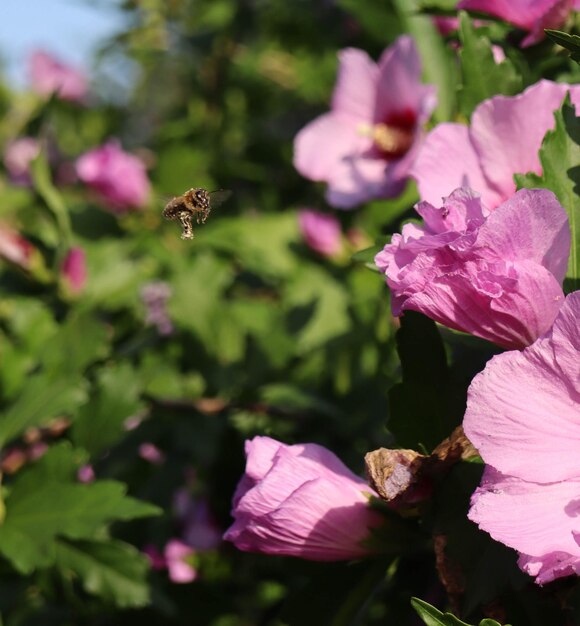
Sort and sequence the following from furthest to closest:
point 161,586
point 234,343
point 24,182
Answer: point 24,182, point 234,343, point 161,586

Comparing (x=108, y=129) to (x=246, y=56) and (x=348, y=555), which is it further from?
(x=348, y=555)

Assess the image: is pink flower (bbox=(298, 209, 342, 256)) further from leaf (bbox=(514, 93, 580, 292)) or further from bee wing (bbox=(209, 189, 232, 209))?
leaf (bbox=(514, 93, 580, 292))

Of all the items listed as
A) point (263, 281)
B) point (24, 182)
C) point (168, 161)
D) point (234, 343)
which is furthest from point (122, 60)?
point (234, 343)

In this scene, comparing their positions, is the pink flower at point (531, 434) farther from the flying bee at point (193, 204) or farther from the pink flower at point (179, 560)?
the pink flower at point (179, 560)

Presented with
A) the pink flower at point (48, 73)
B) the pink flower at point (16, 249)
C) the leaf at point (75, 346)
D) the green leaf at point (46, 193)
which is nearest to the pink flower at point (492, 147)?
the leaf at point (75, 346)

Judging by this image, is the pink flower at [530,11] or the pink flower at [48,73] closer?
the pink flower at [530,11]

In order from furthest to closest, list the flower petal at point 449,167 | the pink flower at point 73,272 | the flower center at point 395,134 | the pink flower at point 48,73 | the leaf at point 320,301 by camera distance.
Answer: the pink flower at point 48,73 → the leaf at point 320,301 → the pink flower at point 73,272 → the flower center at point 395,134 → the flower petal at point 449,167

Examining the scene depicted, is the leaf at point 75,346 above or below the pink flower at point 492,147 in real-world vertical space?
below
